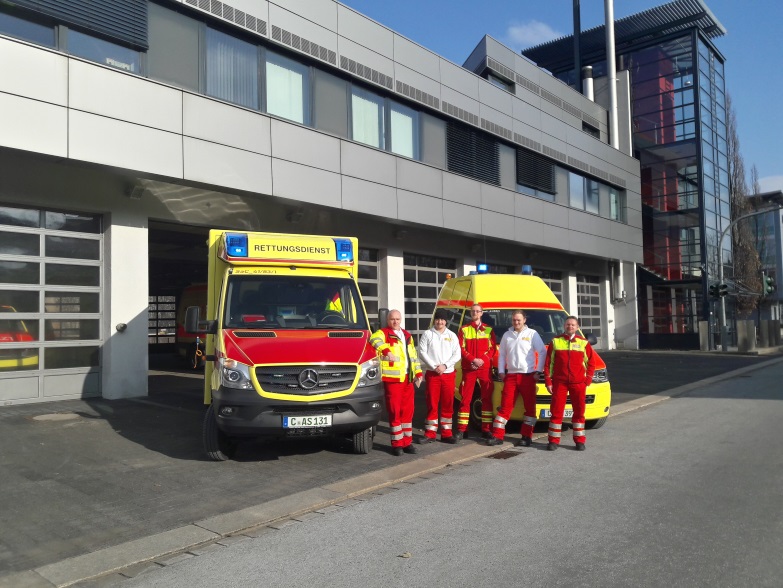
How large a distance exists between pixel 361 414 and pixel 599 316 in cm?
2625

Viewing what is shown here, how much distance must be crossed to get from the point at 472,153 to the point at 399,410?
14339mm

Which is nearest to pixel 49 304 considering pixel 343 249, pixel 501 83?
pixel 343 249

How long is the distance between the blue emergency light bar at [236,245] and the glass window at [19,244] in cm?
551

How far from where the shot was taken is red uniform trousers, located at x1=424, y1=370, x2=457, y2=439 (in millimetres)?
8656

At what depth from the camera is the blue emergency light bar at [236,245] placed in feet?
27.8

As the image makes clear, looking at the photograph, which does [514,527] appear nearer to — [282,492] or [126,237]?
[282,492]

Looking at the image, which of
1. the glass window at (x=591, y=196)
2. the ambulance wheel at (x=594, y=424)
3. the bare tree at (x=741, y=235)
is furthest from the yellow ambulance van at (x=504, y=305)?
the bare tree at (x=741, y=235)

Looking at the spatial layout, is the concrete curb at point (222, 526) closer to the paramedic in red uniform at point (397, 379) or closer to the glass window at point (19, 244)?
the paramedic in red uniform at point (397, 379)

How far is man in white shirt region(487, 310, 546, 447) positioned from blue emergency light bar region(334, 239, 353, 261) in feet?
7.97

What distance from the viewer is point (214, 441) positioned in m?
7.69

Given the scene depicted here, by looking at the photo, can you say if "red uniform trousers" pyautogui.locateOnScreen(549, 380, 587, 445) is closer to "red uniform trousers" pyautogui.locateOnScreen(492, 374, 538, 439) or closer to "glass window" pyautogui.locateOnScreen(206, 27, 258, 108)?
"red uniform trousers" pyautogui.locateOnScreen(492, 374, 538, 439)

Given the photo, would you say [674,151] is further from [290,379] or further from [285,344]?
[290,379]

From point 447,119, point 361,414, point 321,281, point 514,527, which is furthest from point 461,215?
point 514,527

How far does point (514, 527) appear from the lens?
5281mm
